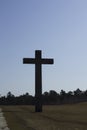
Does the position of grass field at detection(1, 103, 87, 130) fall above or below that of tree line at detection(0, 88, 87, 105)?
below

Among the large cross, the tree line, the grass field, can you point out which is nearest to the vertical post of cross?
A: the large cross

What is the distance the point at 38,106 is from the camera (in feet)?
137

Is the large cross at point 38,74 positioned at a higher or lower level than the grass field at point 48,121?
higher

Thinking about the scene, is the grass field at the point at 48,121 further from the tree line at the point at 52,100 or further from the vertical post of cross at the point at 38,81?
the tree line at the point at 52,100

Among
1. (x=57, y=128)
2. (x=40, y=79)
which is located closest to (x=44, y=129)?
(x=57, y=128)

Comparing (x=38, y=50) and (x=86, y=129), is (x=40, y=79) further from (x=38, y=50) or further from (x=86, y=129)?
(x=86, y=129)

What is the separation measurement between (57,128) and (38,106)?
21.0m

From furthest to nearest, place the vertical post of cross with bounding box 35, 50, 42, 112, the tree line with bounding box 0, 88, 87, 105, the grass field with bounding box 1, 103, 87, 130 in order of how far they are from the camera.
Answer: the tree line with bounding box 0, 88, 87, 105 < the vertical post of cross with bounding box 35, 50, 42, 112 < the grass field with bounding box 1, 103, 87, 130

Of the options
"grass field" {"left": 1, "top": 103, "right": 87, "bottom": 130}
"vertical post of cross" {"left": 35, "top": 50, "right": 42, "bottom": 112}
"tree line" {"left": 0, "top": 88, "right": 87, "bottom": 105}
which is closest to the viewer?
"grass field" {"left": 1, "top": 103, "right": 87, "bottom": 130}

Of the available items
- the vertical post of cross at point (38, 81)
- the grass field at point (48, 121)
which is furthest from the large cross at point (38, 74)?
the grass field at point (48, 121)

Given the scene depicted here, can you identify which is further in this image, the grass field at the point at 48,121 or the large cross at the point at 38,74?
the large cross at the point at 38,74

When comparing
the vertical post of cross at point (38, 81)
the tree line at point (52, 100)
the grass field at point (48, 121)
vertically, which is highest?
the tree line at point (52, 100)

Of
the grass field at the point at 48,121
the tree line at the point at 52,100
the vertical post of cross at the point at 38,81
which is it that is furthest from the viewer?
the tree line at the point at 52,100

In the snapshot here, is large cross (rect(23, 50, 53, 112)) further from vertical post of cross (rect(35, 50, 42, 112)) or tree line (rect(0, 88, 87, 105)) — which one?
tree line (rect(0, 88, 87, 105))
